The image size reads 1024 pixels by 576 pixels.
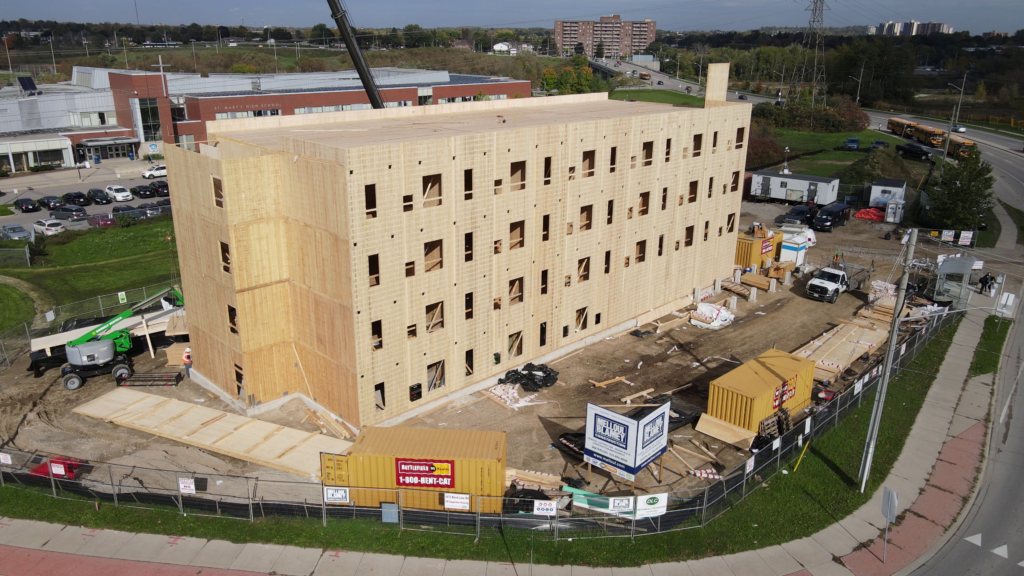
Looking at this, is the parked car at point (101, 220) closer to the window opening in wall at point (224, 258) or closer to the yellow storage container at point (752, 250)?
the window opening in wall at point (224, 258)

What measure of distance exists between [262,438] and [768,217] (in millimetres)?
54031

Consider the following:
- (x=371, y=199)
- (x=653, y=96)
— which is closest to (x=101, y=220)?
(x=371, y=199)

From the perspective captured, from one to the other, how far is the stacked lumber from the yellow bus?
7574 centimetres

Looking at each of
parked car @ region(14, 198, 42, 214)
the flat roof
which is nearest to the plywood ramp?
the flat roof

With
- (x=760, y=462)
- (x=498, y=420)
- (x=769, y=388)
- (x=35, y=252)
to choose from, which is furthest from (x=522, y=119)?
(x=35, y=252)

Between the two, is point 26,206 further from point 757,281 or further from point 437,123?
point 757,281

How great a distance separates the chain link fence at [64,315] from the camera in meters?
39.7

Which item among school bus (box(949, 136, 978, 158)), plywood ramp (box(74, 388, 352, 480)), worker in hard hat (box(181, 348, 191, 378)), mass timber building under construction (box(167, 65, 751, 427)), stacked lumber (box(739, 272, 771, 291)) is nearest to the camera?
plywood ramp (box(74, 388, 352, 480))

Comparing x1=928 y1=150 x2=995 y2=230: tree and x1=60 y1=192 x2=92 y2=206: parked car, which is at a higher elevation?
x1=928 y1=150 x2=995 y2=230: tree

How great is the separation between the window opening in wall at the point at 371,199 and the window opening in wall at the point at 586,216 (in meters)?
13.2

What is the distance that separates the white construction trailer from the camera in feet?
232

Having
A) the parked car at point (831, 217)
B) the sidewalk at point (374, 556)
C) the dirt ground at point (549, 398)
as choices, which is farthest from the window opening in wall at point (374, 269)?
the parked car at point (831, 217)

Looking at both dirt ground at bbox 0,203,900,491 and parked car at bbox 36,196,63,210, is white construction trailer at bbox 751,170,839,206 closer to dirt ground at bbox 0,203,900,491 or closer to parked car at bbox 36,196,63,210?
dirt ground at bbox 0,203,900,491

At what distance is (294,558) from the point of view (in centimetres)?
2316
